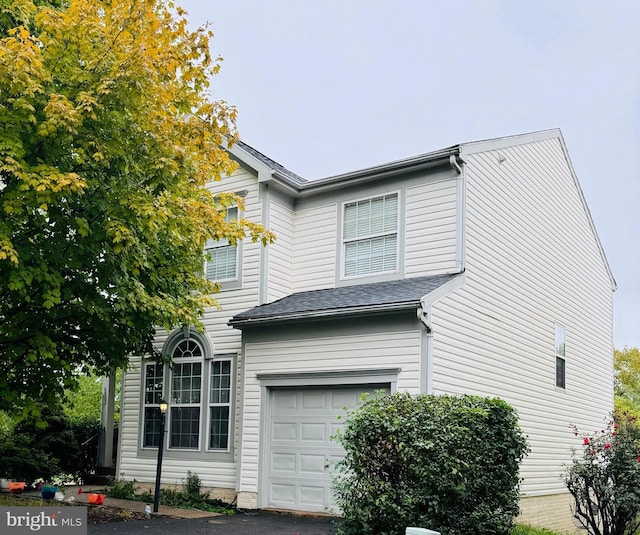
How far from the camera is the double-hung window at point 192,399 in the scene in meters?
14.9

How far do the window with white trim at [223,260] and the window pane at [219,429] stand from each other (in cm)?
274

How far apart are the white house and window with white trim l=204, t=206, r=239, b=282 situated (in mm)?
48

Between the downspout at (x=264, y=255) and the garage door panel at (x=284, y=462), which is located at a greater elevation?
the downspout at (x=264, y=255)

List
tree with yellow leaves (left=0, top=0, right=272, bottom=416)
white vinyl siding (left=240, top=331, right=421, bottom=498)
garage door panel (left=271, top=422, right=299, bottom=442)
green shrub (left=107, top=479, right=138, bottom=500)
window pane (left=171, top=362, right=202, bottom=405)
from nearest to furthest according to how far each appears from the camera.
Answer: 1. tree with yellow leaves (left=0, top=0, right=272, bottom=416)
2. white vinyl siding (left=240, top=331, right=421, bottom=498)
3. garage door panel (left=271, top=422, right=299, bottom=442)
4. green shrub (left=107, top=479, right=138, bottom=500)
5. window pane (left=171, top=362, right=202, bottom=405)

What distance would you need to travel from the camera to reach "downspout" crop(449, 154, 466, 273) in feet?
44.1

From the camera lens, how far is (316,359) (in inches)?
522

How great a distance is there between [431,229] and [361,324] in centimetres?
247

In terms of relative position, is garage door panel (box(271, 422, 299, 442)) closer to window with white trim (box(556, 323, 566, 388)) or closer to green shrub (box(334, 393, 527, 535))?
green shrub (box(334, 393, 527, 535))

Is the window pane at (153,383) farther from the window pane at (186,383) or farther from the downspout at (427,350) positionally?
the downspout at (427,350)

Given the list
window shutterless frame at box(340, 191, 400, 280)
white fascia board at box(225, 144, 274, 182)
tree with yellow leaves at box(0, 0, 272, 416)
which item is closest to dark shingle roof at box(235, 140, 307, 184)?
white fascia board at box(225, 144, 274, 182)

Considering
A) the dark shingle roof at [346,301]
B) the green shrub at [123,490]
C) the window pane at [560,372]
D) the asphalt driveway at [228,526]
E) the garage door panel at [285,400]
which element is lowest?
the green shrub at [123,490]

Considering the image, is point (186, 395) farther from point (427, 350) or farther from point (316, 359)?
point (427, 350)

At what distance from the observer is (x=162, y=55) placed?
10.8 metres

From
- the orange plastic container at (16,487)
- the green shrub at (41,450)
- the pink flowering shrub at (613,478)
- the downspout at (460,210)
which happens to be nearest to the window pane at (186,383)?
the green shrub at (41,450)
